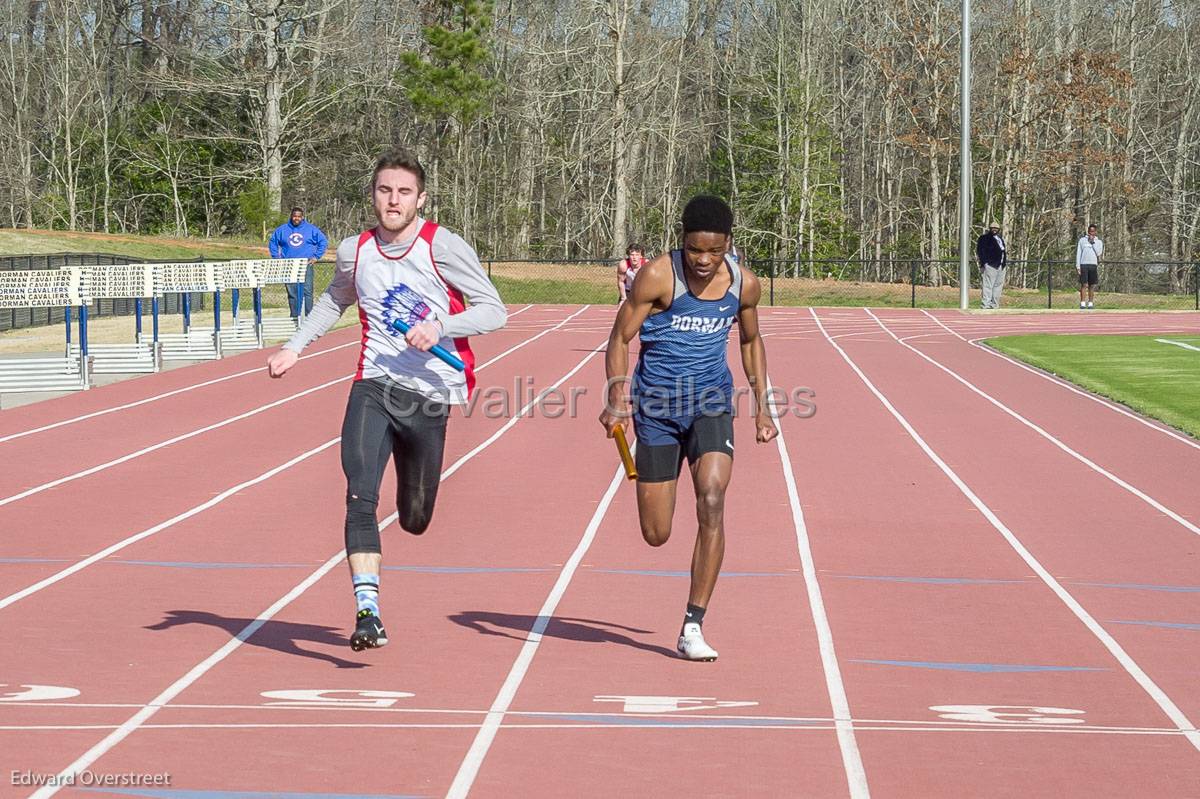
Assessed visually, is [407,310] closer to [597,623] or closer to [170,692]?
[170,692]

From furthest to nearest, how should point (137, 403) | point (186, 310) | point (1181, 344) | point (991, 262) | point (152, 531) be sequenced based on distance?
point (991, 262) → point (1181, 344) → point (186, 310) → point (137, 403) → point (152, 531)

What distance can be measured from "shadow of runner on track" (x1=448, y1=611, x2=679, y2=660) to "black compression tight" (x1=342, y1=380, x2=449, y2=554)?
0.82 m

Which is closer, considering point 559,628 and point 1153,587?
point 559,628

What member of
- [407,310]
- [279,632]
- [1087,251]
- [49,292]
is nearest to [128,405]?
[49,292]

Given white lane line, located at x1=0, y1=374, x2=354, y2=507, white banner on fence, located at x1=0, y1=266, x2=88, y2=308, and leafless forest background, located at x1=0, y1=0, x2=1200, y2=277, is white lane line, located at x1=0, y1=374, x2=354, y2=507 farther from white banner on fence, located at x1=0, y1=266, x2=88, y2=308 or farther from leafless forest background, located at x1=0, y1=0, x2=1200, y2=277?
leafless forest background, located at x1=0, y1=0, x2=1200, y2=277

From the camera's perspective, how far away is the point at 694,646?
22.6ft

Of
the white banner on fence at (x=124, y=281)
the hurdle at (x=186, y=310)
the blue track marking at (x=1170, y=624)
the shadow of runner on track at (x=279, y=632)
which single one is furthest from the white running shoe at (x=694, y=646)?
the hurdle at (x=186, y=310)

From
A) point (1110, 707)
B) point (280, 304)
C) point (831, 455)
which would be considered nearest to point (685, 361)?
point (1110, 707)

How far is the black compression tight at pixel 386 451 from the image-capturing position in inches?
265

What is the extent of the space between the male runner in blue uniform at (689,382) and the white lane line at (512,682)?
704 millimetres

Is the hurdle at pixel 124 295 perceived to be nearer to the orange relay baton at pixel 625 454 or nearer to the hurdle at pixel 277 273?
the hurdle at pixel 277 273

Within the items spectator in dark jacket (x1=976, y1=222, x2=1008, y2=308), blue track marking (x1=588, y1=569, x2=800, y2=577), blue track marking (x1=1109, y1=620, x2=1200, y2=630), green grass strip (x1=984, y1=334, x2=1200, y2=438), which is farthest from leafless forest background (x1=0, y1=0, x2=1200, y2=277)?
blue track marking (x1=1109, y1=620, x2=1200, y2=630)

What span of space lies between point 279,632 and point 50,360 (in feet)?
44.9

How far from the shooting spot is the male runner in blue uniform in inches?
270
